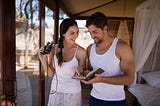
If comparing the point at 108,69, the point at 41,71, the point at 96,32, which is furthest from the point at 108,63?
the point at 41,71

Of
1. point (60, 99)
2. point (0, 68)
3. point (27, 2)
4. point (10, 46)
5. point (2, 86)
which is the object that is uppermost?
point (27, 2)

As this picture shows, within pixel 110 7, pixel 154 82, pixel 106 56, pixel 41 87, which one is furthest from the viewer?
pixel 110 7

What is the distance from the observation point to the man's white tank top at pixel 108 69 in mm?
1632

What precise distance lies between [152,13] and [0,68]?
3030mm

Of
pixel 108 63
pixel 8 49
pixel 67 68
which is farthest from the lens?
pixel 67 68

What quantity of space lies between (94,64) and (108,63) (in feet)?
0.42

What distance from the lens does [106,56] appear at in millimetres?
1642

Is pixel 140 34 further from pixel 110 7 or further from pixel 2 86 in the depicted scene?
pixel 2 86

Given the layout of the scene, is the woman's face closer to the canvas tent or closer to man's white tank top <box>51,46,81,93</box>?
man's white tank top <box>51,46,81,93</box>

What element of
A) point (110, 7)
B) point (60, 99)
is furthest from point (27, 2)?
point (110, 7)

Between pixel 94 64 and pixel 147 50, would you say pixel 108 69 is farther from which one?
pixel 147 50

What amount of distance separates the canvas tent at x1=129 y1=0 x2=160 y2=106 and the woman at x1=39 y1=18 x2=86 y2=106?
1.69m

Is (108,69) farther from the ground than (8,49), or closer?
closer

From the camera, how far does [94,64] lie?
67.8 inches
